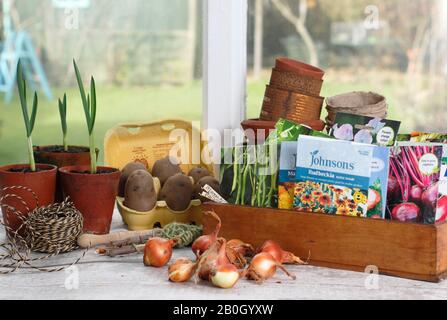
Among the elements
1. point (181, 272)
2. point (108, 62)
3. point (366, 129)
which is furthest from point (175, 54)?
point (181, 272)

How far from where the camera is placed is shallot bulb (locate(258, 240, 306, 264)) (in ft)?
4.47

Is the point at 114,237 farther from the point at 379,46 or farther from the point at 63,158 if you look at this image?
the point at 379,46

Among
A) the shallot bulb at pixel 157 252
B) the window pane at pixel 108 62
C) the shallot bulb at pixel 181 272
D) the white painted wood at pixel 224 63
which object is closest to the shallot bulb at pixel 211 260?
the shallot bulb at pixel 181 272

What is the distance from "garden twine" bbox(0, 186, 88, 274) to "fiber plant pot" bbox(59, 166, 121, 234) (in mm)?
32

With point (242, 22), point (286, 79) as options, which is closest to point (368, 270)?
point (286, 79)

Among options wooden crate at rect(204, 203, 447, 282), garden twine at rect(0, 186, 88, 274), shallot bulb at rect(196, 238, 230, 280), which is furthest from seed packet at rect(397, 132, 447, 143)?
garden twine at rect(0, 186, 88, 274)

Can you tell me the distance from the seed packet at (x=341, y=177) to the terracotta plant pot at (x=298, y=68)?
375 millimetres

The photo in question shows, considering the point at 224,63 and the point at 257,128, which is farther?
the point at 224,63

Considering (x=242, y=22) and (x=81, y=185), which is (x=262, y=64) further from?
(x=81, y=185)

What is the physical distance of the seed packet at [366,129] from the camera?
4.59 feet

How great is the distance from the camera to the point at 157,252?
4.68 ft

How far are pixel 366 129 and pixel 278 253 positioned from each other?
0.98 feet

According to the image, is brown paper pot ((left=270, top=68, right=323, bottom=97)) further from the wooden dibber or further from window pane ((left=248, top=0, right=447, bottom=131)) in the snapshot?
window pane ((left=248, top=0, right=447, bottom=131))

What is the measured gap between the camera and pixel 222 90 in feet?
6.48
